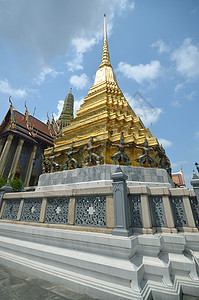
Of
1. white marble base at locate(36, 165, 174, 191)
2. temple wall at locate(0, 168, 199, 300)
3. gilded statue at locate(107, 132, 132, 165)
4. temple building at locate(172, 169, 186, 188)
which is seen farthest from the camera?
temple building at locate(172, 169, 186, 188)

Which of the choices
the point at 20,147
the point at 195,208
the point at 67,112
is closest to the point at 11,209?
the point at 195,208

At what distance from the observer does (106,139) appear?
8.23 meters

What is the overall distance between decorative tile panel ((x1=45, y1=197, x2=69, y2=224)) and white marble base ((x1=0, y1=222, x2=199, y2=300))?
0.39 metres

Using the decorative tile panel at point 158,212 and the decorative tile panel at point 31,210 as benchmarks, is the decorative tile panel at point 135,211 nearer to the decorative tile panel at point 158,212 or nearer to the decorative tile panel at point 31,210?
the decorative tile panel at point 158,212

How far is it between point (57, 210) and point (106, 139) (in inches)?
191

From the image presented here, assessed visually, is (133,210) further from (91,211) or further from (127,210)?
(91,211)

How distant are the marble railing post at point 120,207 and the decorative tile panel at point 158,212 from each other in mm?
980

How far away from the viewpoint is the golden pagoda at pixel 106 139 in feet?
26.6

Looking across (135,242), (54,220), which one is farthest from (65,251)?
(135,242)

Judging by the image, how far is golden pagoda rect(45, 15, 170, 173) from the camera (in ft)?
26.6

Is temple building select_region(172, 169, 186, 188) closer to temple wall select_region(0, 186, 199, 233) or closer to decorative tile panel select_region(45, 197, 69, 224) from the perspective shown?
temple wall select_region(0, 186, 199, 233)

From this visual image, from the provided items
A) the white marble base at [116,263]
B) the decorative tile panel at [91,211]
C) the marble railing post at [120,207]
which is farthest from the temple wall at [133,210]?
the white marble base at [116,263]

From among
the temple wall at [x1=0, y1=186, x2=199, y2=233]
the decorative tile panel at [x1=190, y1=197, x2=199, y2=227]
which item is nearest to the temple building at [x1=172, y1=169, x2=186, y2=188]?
the decorative tile panel at [x1=190, y1=197, x2=199, y2=227]

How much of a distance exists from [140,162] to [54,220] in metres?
5.20
